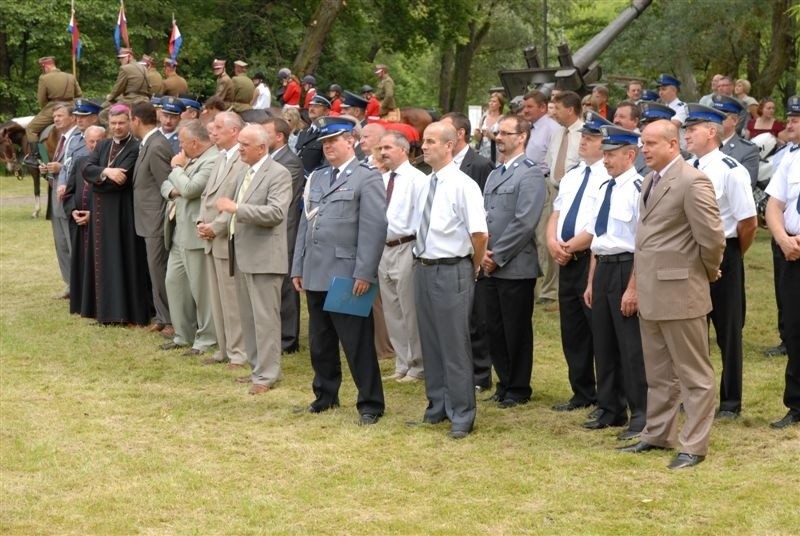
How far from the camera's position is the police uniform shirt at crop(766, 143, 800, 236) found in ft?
27.4

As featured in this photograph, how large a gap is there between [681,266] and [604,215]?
3.03ft

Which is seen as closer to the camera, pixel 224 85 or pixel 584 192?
pixel 584 192

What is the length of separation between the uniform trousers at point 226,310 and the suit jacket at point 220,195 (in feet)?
0.39

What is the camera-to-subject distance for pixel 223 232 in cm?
1030

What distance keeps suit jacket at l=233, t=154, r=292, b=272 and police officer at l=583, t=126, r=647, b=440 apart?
2588 millimetres

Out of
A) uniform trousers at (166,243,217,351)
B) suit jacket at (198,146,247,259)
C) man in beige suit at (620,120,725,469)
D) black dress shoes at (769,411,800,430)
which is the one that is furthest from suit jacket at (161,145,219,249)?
black dress shoes at (769,411,800,430)

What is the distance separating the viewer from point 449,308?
27.0 ft

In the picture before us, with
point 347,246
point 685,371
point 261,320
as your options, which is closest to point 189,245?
point 261,320

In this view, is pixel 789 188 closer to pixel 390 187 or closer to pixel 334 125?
pixel 390 187

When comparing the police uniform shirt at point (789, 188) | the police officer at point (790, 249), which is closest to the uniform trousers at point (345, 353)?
the police officer at point (790, 249)

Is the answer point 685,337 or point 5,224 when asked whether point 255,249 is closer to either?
point 685,337

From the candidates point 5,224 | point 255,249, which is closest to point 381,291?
point 255,249

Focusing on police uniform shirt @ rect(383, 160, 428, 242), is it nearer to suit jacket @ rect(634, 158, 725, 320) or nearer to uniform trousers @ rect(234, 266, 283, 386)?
uniform trousers @ rect(234, 266, 283, 386)

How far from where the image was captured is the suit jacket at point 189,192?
10992mm
